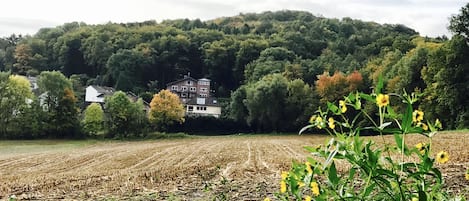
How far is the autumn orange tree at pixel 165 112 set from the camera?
160ft

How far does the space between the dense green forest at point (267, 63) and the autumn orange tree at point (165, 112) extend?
9.04ft

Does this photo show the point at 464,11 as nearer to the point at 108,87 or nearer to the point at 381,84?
the point at 381,84

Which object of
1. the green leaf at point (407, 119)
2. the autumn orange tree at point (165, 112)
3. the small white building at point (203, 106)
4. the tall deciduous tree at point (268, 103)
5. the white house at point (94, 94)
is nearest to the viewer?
the green leaf at point (407, 119)

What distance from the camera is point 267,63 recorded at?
67.9 meters

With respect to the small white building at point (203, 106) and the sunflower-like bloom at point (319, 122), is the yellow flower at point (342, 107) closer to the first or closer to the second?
the sunflower-like bloom at point (319, 122)

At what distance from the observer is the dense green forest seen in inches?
1297

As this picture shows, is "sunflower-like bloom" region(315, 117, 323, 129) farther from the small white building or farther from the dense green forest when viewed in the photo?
the small white building

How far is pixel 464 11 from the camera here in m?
31.7

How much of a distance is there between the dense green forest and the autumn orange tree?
2.76 meters

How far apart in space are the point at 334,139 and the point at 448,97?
104 feet

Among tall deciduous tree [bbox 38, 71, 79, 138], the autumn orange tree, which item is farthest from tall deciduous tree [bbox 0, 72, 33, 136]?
the autumn orange tree

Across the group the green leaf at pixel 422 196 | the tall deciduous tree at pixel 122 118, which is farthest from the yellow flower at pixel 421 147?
the tall deciduous tree at pixel 122 118

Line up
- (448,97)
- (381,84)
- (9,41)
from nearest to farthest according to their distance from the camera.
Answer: (381,84)
(448,97)
(9,41)

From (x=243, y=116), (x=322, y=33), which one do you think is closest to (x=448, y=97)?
(x=243, y=116)
